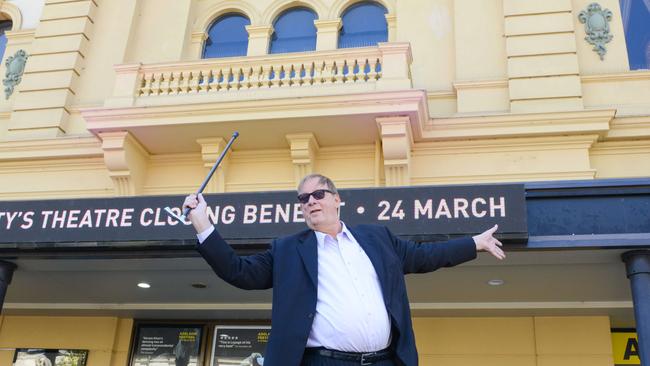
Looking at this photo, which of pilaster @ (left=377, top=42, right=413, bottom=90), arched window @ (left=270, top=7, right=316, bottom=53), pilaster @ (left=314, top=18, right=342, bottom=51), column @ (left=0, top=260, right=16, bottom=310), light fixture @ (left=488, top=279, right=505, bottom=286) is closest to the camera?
column @ (left=0, top=260, right=16, bottom=310)

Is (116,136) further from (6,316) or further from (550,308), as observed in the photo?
(550,308)

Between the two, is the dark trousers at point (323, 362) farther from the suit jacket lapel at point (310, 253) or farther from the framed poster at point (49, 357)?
the framed poster at point (49, 357)

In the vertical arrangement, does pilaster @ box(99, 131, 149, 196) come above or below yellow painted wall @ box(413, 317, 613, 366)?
above

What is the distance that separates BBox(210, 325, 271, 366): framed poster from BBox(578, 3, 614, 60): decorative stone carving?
6.74 metres

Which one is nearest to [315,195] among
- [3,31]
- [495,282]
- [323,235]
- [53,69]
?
[323,235]

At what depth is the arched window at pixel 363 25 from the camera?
11.8 metres

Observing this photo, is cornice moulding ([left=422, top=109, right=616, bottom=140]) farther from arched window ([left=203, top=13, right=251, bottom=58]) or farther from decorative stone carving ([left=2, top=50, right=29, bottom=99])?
decorative stone carving ([left=2, top=50, right=29, bottom=99])

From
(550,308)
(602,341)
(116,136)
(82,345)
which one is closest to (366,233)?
(550,308)

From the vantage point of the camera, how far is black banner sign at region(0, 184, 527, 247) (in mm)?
6828

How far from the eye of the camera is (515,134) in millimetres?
9617

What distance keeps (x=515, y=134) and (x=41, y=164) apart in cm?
779

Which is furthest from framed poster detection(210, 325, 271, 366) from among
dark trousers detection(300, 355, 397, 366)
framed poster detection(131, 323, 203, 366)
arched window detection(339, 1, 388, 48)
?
dark trousers detection(300, 355, 397, 366)

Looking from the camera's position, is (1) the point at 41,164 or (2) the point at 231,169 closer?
(2) the point at 231,169

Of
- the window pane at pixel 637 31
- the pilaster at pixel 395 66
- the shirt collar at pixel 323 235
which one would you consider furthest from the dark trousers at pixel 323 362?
the window pane at pixel 637 31
